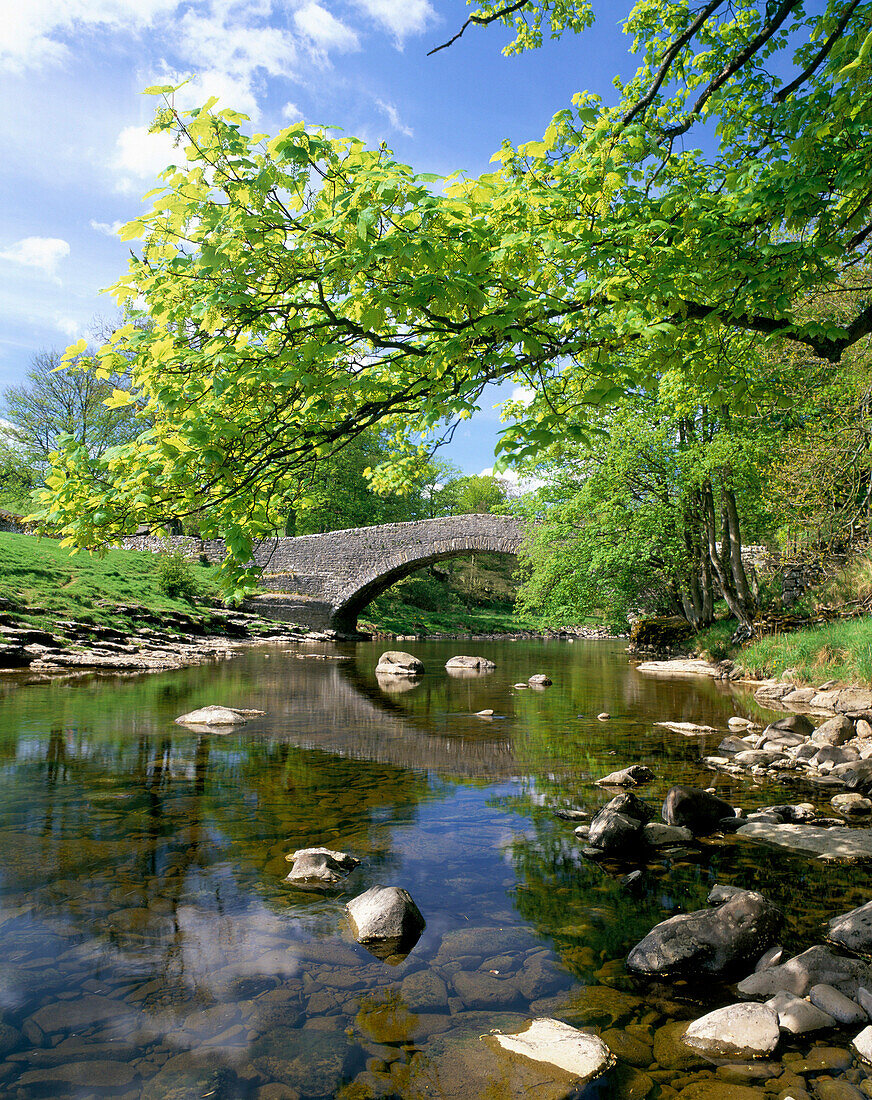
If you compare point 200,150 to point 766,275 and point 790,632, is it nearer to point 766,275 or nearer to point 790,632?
point 766,275

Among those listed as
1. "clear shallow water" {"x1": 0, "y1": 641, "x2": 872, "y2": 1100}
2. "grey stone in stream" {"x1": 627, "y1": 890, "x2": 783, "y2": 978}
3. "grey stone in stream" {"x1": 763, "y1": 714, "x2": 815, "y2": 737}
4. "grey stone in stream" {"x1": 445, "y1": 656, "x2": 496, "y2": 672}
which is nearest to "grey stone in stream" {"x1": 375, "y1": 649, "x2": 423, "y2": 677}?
"grey stone in stream" {"x1": 445, "y1": 656, "x2": 496, "y2": 672}

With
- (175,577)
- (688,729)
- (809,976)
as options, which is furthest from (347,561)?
(809,976)

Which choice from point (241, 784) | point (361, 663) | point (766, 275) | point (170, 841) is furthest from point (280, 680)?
point (766, 275)

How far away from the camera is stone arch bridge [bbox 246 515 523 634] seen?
2591 cm

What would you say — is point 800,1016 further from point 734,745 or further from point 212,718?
point 212,718

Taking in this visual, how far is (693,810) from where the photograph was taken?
179 inches

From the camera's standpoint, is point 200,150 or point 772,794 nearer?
point 200,150

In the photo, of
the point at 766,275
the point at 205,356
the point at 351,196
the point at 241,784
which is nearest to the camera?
the point at 351,196

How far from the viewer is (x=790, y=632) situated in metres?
13.1

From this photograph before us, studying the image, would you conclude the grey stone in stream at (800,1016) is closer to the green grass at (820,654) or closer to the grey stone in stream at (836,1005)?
the grey stone in stream at (836,1005)

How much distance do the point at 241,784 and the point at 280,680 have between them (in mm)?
7203

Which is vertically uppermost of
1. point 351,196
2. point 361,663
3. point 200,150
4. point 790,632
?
point 200,150

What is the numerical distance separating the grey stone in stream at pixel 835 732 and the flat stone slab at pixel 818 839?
2.79 meters

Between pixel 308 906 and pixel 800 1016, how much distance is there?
7.03 ft
